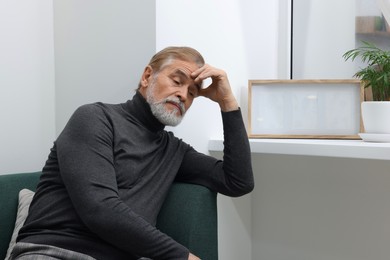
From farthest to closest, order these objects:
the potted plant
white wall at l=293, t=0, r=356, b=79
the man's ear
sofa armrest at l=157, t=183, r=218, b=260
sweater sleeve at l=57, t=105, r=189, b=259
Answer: white wall at l=293, t=0, r=356, b=79 → the potted plant → the man's ear → sofa armrest at l=157, t=183, r=218, b=260 → sweater sleeve at l=57, t=105, r=189, b=259

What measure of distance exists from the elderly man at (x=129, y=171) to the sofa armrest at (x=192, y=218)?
0.06 metres

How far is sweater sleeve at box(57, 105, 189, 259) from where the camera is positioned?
1272mm

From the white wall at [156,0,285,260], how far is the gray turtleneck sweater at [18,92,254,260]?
298 millimetres

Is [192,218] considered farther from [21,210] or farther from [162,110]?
[21,210]

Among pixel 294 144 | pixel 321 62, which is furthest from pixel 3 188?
pixel 321 62

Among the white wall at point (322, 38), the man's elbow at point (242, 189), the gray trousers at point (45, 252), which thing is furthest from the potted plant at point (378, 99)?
the gray trousers at point (45, 252)

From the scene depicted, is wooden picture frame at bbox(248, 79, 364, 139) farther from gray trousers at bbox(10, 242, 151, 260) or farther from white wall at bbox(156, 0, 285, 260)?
gray trousers at bbox(10, 242, 151, 260)

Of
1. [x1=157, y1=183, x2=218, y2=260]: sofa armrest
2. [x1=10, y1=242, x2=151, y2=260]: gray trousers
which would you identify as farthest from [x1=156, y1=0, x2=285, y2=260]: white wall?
[x1=10, y1=242, x2=151, y2=260]: gray trousers

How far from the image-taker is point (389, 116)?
1.77m

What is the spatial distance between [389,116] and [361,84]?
0.27 m

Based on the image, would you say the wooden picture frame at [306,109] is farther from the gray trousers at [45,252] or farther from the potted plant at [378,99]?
the gray trousers at [45,252]

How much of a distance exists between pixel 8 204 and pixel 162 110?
0.59 metres

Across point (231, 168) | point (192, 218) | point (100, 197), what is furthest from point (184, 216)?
point (100, 197)

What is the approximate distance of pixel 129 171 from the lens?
1462 mm
